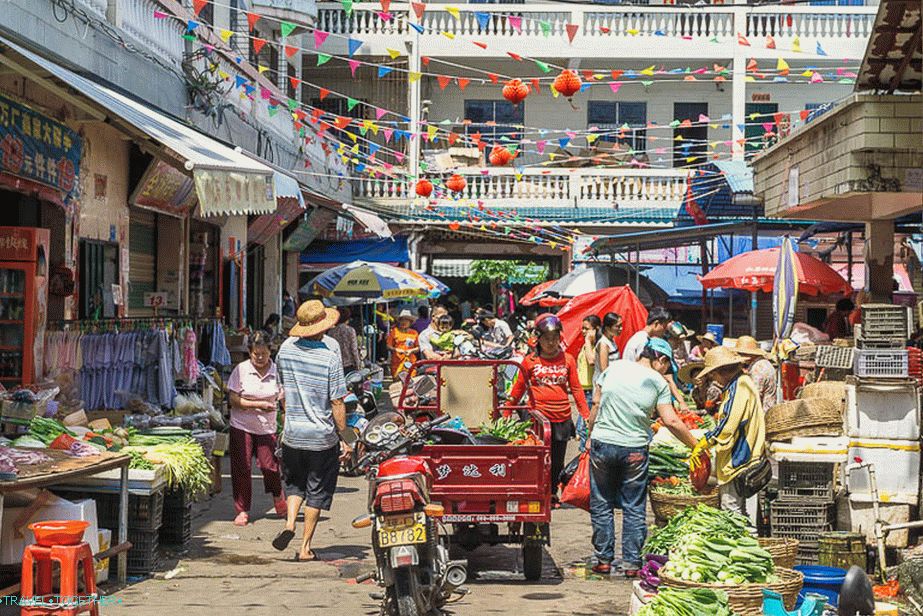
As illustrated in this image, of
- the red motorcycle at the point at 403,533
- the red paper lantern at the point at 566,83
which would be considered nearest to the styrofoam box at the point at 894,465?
the red motorcycle at the point at 403,533

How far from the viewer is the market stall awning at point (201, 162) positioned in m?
10.2

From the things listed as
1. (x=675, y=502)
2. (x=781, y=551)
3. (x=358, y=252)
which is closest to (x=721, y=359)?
(x=675, y=502)

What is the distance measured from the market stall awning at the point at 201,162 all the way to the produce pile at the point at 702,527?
4.74m

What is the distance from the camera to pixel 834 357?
1207 cm

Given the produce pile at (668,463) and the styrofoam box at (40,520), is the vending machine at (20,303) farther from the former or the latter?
the produce pile at (668,463)

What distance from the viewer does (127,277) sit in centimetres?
1441

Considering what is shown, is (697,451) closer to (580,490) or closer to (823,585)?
(580,490)

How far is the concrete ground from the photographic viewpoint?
8.05m

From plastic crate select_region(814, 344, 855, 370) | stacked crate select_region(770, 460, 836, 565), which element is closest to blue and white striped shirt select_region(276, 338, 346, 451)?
stacked crate select_region(770, 460, 836, 565)

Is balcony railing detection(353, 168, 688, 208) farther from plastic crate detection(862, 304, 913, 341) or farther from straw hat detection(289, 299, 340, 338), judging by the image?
straw hat detection(289, 299, 340, 338)

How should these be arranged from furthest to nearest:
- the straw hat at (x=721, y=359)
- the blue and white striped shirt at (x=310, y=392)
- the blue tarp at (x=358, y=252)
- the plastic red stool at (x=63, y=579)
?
the blue tarp at (x=358, y=252) < the blue and white striped shirt at (x=310, y=392) < the straw hat at (x=721, y=359) < the plastic red stool at (x=63, y=579)

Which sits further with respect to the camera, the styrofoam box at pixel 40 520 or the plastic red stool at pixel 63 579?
the styrofoam box at pixel 40 520

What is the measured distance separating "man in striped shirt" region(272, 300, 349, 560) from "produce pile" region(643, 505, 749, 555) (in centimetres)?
286

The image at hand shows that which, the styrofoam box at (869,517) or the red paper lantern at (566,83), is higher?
the red paper lantern at (566,83)
